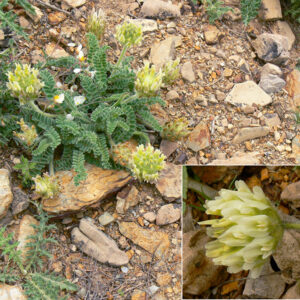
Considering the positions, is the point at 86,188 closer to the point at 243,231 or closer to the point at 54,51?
the point at 54,51

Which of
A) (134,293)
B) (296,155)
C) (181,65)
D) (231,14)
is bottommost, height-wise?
(134,293)

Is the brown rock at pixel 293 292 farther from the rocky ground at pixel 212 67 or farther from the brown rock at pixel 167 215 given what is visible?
the rocky ground at pixel 212 67

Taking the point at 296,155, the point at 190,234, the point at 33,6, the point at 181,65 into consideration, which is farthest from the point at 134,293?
the point at 33,6

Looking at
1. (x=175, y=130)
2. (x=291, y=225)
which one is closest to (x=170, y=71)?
(x=175, y=130)

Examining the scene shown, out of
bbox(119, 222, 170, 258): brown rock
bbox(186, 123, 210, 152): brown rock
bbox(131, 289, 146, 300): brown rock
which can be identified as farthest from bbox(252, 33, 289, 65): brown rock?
bbox(131, 289, 146, 300): brown rock

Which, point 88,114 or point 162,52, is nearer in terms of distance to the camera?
point 88,114

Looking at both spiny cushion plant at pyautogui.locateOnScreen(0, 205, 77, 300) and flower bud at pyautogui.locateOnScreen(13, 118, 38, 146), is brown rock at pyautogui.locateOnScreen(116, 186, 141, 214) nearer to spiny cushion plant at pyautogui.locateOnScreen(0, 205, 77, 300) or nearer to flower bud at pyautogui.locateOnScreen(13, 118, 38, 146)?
spiny cushion plant at pyautogui.locateOnScreen(0, 205, 77, 300)

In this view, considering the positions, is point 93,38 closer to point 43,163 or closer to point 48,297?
point 43,163
